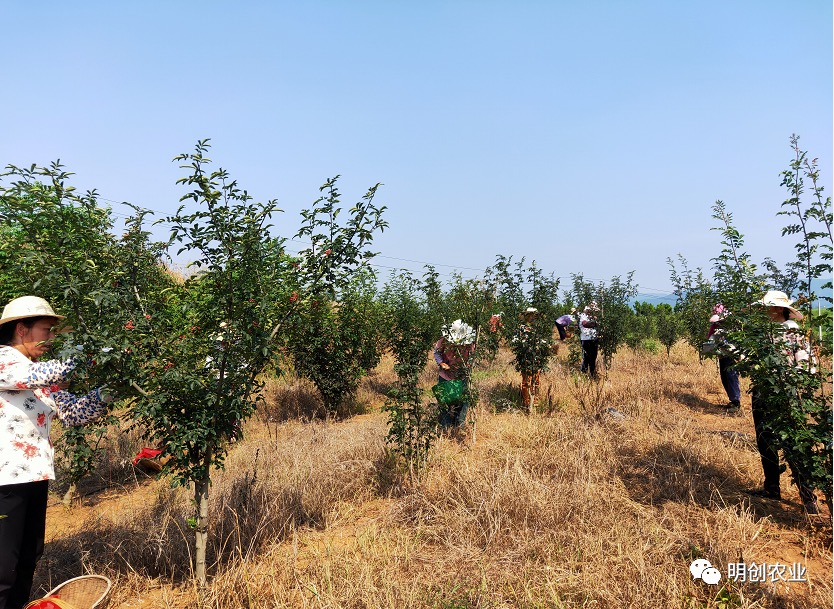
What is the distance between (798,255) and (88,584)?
5.21 metres

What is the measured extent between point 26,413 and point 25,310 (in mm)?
575

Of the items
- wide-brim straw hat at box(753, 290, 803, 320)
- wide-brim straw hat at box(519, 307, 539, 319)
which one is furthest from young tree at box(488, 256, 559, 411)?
wide-brim straw hat at box(753, 290, 803, 320)

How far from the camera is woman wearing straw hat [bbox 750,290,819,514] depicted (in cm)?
341

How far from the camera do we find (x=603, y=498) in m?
3.72

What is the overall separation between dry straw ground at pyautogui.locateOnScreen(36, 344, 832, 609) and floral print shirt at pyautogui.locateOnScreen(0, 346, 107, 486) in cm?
102

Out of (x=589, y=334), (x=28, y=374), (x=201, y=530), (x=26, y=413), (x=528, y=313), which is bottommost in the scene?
(x=201, y=530)

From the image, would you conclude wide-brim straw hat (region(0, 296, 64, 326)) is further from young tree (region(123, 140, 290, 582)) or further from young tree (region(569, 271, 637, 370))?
young tree (region(569, 271, 637, 370))

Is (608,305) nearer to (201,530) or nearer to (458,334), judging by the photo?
(458,334)

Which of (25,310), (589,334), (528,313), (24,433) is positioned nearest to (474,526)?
(24,433)

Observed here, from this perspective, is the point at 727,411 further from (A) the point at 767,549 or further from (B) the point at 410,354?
(B) the point at 410,354

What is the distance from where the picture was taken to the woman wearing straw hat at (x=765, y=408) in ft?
11.2

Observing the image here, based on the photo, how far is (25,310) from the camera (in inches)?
103

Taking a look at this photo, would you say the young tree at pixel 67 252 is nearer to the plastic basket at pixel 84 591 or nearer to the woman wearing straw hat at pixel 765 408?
the plastic basket at pixel 84 591

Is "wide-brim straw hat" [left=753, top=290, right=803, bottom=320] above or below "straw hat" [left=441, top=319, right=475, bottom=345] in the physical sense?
above
